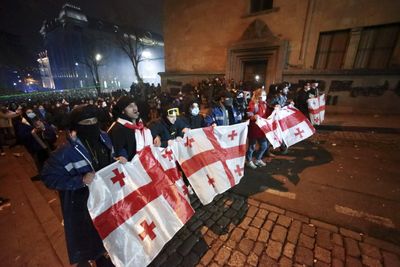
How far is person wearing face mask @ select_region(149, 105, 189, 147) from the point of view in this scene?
11.2 ft

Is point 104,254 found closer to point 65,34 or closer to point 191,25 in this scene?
point 191,25

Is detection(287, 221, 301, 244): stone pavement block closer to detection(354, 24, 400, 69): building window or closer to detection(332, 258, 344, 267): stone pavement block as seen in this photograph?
detection(332, 258, 344, 267): stone pavement block

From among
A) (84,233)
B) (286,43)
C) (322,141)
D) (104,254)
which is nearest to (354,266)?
(104,254)

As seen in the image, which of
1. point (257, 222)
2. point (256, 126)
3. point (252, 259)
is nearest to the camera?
point (252, 259)

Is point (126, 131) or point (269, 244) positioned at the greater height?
point (126, 131)

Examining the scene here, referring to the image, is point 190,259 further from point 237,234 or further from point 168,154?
point 168,154

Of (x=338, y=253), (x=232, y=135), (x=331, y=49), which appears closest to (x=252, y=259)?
(x=338, y=253)

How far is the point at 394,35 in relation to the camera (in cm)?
962

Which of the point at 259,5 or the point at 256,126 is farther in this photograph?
the point at 259,5

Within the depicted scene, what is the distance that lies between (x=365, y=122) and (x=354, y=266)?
28.6 feet

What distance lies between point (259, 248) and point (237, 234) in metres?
0.37

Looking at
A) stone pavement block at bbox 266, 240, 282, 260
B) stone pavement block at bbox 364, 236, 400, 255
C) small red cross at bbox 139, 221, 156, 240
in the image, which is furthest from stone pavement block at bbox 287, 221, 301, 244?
small red cross at bbox 139, 221, 156, 240

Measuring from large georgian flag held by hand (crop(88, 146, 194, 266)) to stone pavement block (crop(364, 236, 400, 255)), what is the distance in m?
2.66

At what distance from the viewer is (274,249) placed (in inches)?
103
